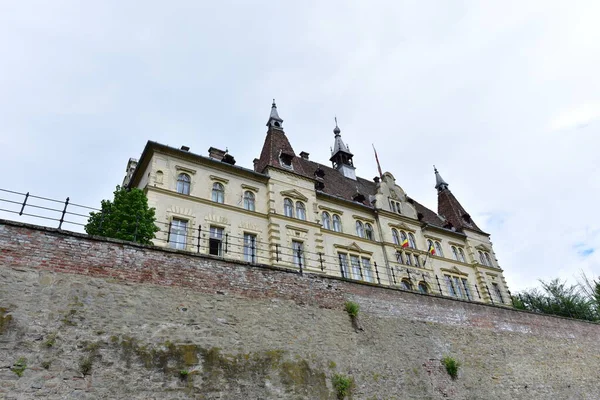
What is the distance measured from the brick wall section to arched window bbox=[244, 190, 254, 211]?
427 inches

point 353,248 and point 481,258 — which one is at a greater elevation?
point 481,258

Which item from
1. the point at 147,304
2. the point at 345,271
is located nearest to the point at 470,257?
the point at 345,271

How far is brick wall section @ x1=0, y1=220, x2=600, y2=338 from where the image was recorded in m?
9.32

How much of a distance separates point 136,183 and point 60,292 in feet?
50.9

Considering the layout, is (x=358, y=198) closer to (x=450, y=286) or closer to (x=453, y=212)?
(x=450, y=286)

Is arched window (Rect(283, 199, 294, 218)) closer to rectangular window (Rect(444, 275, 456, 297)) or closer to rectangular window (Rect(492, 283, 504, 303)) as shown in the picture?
rectangular window (Rect(444, 275, 456, 297))

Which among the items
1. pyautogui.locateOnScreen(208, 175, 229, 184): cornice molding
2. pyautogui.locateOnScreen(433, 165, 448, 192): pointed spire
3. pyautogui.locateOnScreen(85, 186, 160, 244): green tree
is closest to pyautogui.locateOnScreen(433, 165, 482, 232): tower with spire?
pyautogui.locateOnScreen(433, 165, 448, 192): pointed spire

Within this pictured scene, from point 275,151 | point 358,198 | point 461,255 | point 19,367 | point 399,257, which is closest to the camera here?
point 19,367

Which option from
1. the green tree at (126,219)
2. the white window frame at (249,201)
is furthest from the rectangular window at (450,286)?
the green tree at (126,219)

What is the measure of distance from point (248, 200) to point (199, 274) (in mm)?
12720

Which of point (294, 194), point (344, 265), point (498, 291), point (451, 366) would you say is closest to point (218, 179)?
point (294, 194)

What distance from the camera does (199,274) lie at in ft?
36.2

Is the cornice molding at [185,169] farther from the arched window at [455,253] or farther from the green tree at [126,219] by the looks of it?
the arched window at [455,253]

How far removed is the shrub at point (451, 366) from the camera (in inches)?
532
